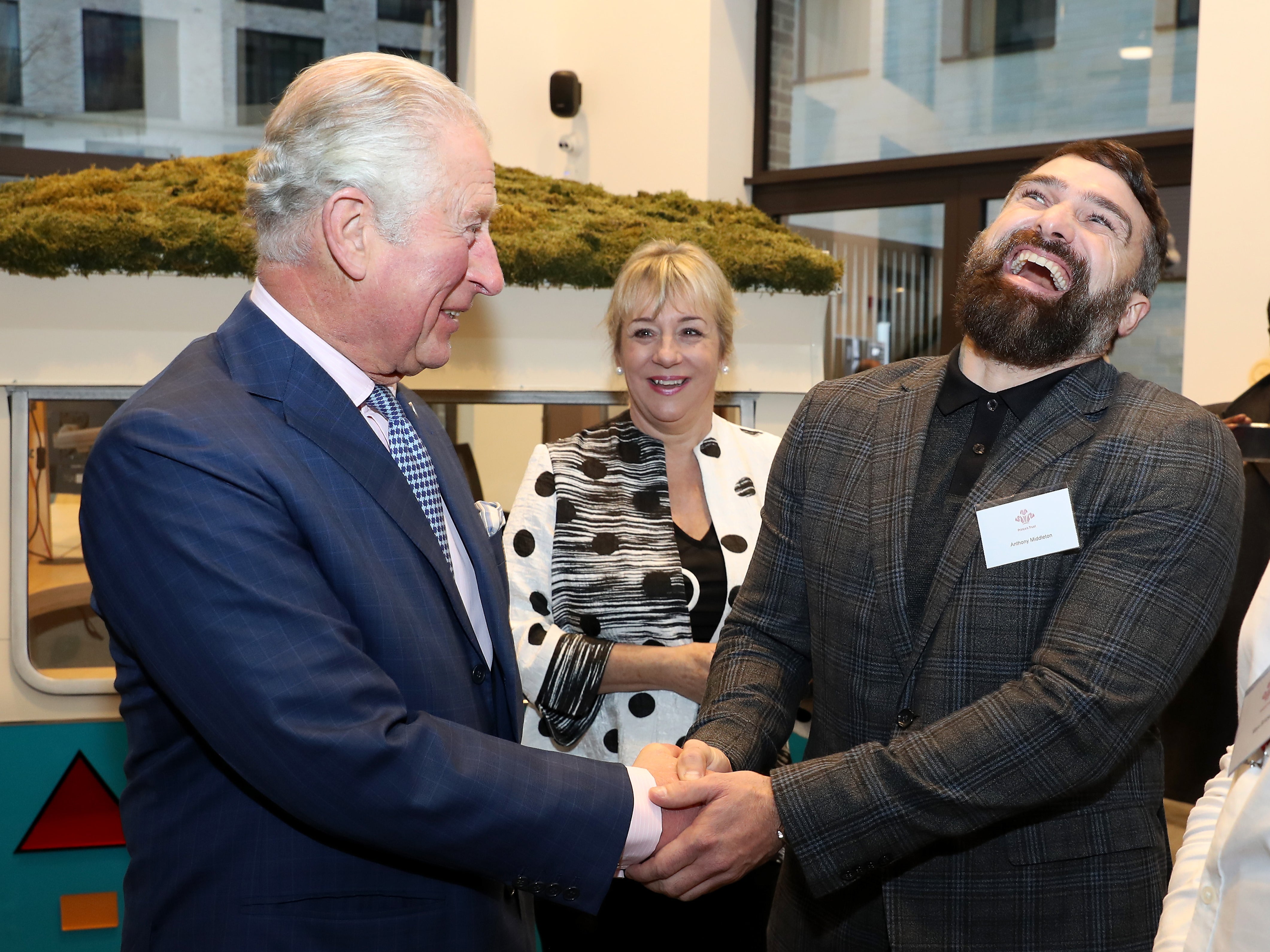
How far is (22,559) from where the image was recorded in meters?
2.52

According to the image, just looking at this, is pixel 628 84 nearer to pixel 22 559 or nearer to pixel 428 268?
pixel 22 559

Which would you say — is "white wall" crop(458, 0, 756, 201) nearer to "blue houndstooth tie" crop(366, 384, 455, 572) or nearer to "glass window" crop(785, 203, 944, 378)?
"glass window" crop(785, 203, 944, 378)

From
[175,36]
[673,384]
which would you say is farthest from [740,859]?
[175,36]

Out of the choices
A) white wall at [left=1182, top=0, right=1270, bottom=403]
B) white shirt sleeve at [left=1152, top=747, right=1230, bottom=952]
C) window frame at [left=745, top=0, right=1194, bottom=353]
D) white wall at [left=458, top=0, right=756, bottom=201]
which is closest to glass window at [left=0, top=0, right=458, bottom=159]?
white wall at [left=458, top=0, right=756, bottom=201]

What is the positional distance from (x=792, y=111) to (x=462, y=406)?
423 cm

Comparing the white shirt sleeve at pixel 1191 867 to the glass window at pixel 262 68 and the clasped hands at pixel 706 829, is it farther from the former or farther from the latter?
the glass window at pixel 262 68

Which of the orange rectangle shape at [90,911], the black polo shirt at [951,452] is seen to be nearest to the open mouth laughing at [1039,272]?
the black polo shirt at [951,452]

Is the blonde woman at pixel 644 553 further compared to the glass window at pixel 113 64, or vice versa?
the glass window at pixel 113 64

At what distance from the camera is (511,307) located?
2.88m

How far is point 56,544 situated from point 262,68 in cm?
430

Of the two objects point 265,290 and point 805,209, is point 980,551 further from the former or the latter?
point 805,209

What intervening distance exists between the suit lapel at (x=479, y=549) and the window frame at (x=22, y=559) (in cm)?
140

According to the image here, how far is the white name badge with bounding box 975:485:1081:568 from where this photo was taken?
4.66 feet

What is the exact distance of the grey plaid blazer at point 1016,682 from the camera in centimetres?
137
